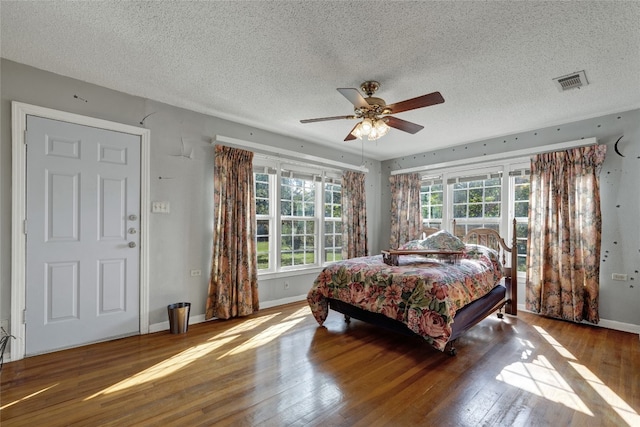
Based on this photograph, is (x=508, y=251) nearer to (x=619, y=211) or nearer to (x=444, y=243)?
(x=444, y=243)

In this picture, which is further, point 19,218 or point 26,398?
point 19,218

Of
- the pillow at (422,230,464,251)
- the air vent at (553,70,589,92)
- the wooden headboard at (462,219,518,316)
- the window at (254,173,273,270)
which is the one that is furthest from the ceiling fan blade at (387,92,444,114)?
the wooden headboard at (462,219,518,316)

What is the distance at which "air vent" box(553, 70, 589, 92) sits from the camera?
8.44 feet

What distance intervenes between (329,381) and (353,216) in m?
3.21

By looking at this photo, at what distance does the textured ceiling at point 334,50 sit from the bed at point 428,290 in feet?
5.75

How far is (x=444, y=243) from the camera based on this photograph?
373 cm

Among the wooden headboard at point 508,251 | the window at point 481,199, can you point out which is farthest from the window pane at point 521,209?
the wooden headboard at point 508,251

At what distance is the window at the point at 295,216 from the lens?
4.24 meters

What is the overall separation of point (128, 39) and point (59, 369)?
8.61 feet

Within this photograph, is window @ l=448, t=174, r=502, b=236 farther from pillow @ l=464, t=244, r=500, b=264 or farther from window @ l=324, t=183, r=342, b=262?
window @ l=324, t=183, r=342, b=262

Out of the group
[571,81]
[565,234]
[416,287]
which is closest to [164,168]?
[416,287]

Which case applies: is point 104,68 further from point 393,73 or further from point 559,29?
point 559,29

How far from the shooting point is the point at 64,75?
107 inches

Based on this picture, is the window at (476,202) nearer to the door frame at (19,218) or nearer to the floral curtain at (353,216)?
the floral curtain at (353,216)
